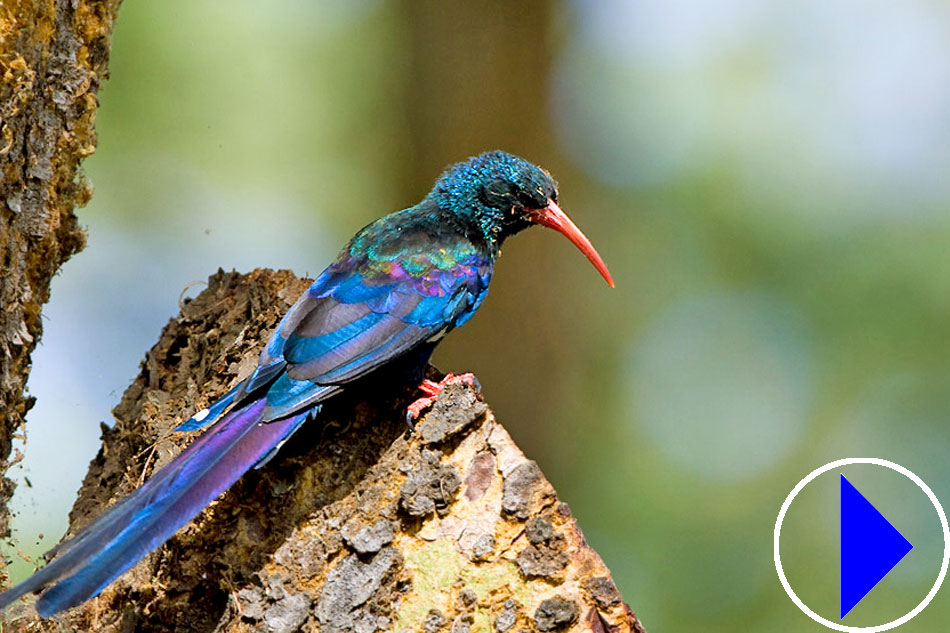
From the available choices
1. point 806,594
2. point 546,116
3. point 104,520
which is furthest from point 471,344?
point 104,520

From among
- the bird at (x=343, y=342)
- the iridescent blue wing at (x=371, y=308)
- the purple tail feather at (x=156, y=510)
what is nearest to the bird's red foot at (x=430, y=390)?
the bird at (x=343, y=342)

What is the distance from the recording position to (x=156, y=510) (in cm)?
313

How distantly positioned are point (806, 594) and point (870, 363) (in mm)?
2557

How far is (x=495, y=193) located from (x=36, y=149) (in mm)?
1978

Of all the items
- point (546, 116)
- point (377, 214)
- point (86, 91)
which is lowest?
point (86, 91)

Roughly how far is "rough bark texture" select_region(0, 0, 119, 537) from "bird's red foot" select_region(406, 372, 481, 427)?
1377 millimetres

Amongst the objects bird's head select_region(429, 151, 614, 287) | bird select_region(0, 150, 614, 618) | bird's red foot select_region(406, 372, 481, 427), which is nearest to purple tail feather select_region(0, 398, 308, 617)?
bird select_region(0, 150, 614, 618)

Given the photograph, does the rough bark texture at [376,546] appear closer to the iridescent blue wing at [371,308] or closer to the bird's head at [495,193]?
the iridescent blue wing at [371,308]

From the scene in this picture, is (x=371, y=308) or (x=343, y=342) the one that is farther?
(x=371, y=308)

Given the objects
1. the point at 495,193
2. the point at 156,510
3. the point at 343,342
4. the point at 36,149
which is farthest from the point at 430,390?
the point at 36,149

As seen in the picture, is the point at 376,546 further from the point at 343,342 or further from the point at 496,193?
the point at 496,193

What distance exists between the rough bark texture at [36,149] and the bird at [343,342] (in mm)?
666

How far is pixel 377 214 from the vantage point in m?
9.84

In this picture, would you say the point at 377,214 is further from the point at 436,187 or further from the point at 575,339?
the point at 436,187
